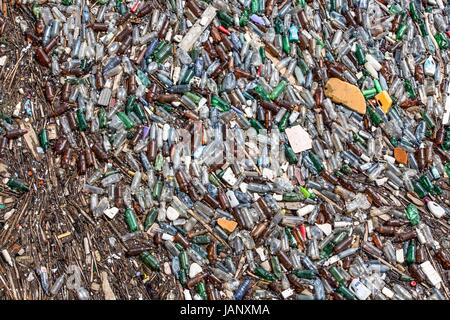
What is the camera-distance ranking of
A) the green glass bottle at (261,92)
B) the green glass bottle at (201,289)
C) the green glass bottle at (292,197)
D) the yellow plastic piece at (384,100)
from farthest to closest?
the yellow plastic piece at (384,100) → the green glass bottle at (261,92) → the green glass bottle at (292,197) → the green glass bottle at (201,289)

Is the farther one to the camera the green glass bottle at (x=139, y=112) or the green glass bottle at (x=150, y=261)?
the green glass bottle at (x=139, y=112)

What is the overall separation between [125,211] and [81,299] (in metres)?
0.63

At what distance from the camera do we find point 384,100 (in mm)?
4746

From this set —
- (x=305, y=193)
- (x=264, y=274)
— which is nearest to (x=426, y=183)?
(x=305, y=193)

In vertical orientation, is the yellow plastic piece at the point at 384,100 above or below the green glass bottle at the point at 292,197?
above

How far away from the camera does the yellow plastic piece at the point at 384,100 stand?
473cm

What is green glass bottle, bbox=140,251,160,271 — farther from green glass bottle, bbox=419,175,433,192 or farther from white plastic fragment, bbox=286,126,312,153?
green glass bottle, bbox=419,175,433,192

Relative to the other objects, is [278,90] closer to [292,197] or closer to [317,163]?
[317,163]

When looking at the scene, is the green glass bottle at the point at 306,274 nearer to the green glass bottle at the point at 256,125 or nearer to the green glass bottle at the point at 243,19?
the green glass bottle at the point at 256,125

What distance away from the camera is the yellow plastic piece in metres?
4.73

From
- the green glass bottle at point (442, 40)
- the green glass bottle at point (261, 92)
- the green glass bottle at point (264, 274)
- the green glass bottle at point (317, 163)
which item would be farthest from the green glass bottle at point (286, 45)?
the green glass bottle at point (264, 274)

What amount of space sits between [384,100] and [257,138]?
1012 millimetres

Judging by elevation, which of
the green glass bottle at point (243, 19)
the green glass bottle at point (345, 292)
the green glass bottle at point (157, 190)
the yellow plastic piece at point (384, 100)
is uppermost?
the green glass bottle at point (243, 19)
